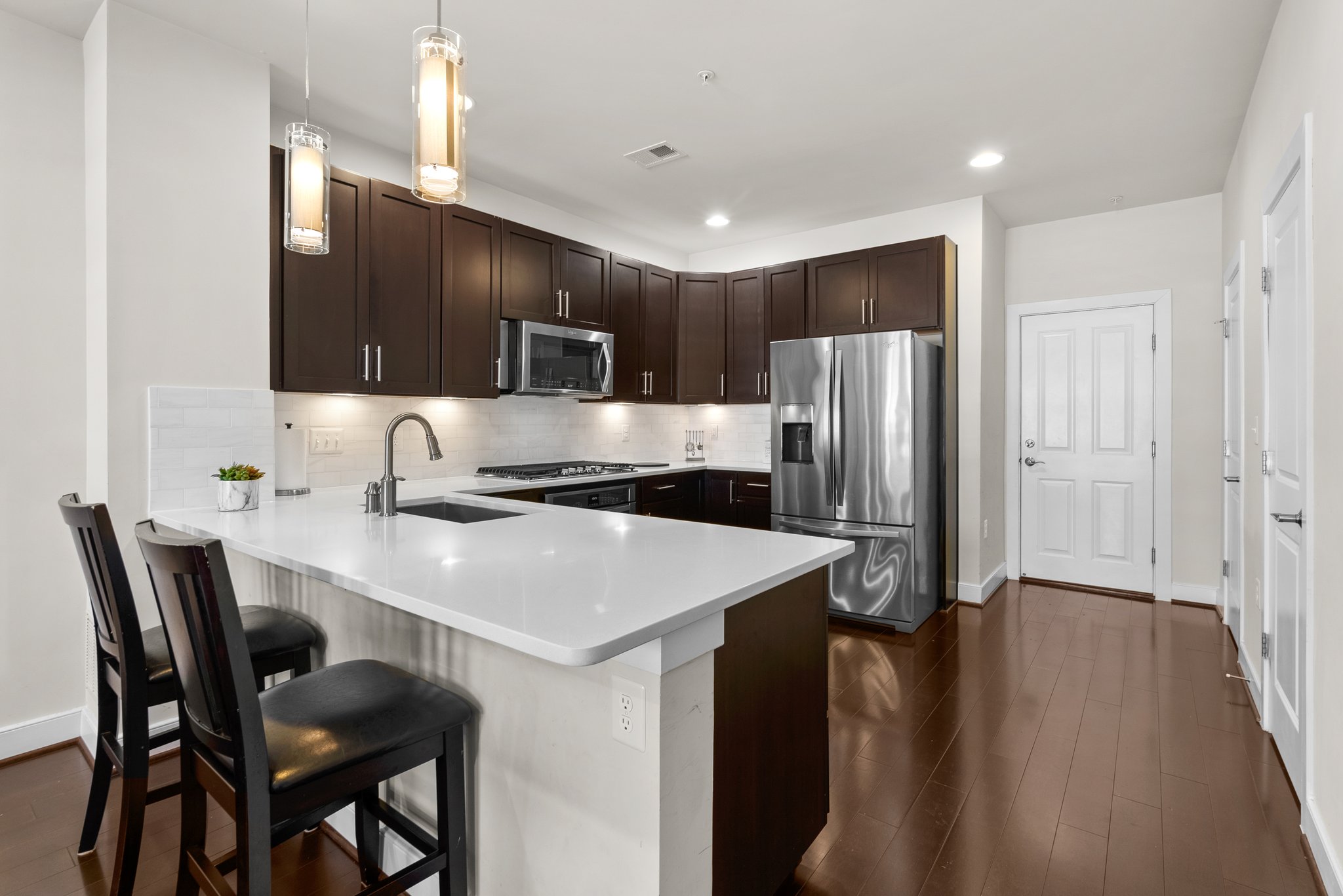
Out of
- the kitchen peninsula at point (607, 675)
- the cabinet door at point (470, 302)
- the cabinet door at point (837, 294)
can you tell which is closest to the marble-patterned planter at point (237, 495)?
the kitchen peninsula at point (607, 675)

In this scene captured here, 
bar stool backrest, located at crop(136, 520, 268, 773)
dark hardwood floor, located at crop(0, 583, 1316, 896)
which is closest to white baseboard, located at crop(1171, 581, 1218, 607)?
dark hardwood floor, located at crop(0, 583, 1316, 896)

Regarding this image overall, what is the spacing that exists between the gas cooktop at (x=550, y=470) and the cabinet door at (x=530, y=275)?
3.00 ft

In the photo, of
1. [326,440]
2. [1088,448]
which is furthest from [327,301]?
[1088,448]

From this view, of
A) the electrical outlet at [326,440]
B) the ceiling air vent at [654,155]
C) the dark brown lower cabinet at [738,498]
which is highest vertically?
the ceiling air vent at [654,155]

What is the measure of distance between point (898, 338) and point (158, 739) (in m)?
3.70

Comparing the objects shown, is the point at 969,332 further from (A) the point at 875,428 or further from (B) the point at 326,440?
(B) the point at 326,440

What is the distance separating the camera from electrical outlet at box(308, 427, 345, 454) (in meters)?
3.27

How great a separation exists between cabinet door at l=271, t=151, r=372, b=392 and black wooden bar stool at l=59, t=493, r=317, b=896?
135cm

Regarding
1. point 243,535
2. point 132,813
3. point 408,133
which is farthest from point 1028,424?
point 132,813

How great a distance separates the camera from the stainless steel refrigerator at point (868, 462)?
12.6 feet

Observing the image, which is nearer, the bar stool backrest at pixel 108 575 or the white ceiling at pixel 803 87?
the bar stool backrest at pixel 108 575

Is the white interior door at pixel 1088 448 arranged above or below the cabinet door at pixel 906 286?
below

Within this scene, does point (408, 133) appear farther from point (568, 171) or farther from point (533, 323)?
point (533, 323)

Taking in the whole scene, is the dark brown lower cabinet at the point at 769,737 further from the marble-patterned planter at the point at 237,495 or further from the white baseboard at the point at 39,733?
the white baseboard at the point at 39,733
